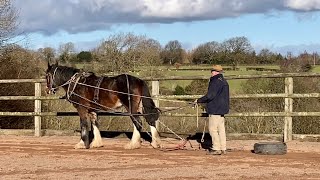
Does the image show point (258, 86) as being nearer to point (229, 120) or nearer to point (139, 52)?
point (229, 120)

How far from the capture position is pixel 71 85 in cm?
1334

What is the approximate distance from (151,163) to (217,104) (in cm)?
198

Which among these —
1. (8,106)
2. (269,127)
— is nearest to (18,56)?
(8,106)

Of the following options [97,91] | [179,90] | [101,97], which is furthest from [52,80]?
[179,90]

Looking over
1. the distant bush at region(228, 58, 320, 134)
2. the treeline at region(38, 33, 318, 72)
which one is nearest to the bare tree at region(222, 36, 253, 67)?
the treeline at region(38, 33, 318, 72)

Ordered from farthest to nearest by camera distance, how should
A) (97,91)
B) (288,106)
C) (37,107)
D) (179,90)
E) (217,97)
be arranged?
(179,90), (37,107), (97,91), (288,106), (217,97)

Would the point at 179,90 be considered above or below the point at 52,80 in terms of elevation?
below

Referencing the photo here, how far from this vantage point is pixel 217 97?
11352mm

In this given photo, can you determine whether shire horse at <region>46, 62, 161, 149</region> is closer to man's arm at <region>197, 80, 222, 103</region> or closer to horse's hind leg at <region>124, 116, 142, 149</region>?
horse's hind leg at <region>124, 116, 142, 149</region>

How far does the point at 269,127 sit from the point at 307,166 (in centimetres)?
626

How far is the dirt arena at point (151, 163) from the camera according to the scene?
904 centimetres

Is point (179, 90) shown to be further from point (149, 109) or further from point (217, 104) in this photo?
point (217, 104)

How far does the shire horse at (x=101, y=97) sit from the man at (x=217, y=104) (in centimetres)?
157

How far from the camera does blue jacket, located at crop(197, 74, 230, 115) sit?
11242mm
